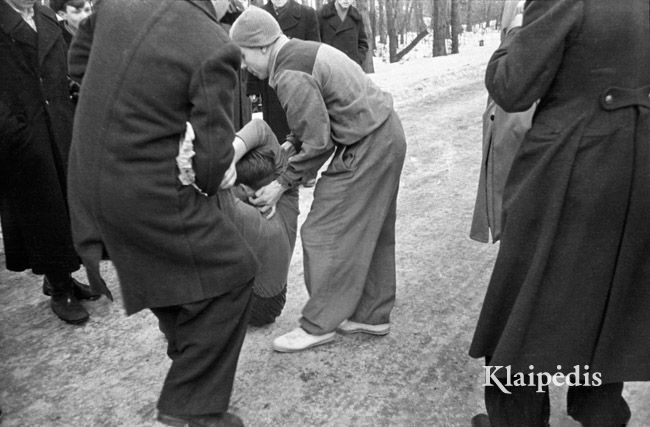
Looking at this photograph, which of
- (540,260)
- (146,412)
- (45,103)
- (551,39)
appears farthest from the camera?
(45,103)

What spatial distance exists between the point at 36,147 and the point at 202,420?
193cm

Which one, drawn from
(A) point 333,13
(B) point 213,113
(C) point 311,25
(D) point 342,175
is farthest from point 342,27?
(B) point 213,113

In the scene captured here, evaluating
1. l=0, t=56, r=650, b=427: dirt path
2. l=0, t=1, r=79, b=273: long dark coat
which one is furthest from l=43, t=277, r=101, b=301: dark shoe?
l=0, t=1, r=79, b=273: long dark coat

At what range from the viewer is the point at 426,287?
3.73 metres

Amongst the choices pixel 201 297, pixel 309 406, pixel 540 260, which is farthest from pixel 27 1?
pixel 540 260

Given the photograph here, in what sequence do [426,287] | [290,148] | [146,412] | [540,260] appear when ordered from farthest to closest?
[426,287] → [290,148] → [146,412] → [540,260]

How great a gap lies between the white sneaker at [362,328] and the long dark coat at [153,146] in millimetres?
1231

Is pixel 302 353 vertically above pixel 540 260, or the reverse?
pixel 540 260

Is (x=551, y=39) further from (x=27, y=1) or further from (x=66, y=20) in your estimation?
(x=66, y=20)

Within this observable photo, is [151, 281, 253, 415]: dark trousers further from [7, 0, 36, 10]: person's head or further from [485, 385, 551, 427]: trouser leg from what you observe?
[7, 0, 36, 10]: person's head

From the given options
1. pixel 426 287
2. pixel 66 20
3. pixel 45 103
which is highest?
pixel 66 20

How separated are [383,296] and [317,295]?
1.27ft

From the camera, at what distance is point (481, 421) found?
2480 mm

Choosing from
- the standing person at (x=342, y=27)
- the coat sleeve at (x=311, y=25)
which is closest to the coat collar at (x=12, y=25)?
the coat sleeve at (x=311, y=25)
